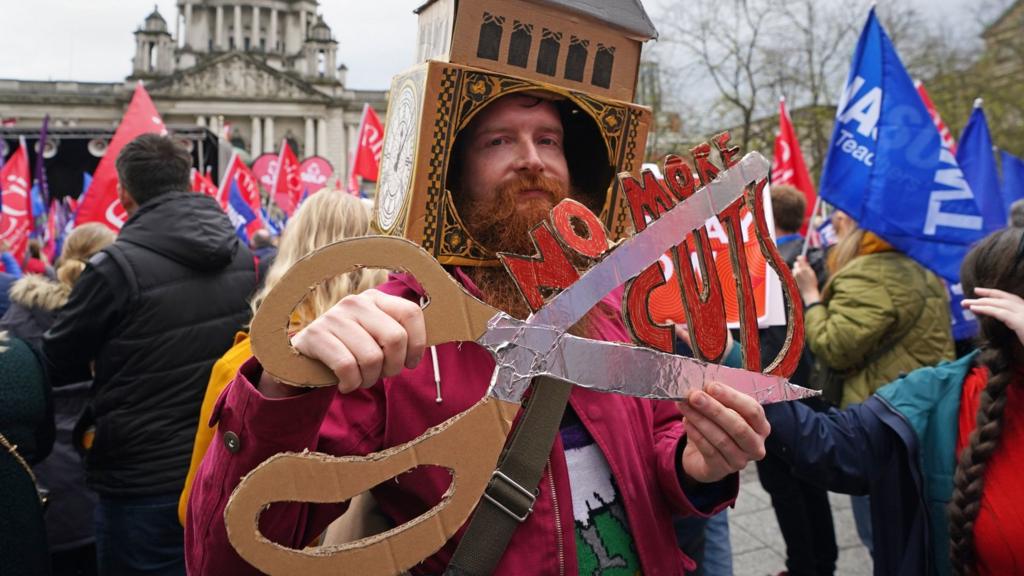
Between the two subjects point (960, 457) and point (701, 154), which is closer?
point (701, 154)

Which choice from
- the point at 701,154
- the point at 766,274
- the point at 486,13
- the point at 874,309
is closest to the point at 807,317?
the point at 874,309

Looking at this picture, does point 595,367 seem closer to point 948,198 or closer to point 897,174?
point 897,174

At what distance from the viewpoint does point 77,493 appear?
3.15m

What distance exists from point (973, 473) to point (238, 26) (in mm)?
81117

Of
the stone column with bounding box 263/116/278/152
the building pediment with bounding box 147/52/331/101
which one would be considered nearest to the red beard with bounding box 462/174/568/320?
the stone column with bounding box 263/116/278/152

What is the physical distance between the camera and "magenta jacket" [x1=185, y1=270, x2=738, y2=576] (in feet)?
3.39

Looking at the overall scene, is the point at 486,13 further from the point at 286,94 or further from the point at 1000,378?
the point at 286,94

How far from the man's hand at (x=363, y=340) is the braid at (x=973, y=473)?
59.4 inches

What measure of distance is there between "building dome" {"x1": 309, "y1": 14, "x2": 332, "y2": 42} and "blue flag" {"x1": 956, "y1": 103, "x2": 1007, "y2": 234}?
71.8 m

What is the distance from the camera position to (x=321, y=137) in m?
58.1

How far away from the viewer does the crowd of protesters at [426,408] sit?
3.88 feet

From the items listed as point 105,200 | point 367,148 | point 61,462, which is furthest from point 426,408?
point 367,148

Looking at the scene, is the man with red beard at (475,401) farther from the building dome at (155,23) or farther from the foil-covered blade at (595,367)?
the building dome at (155,23)

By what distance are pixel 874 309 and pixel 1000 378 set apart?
1.70m
